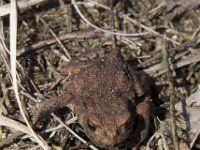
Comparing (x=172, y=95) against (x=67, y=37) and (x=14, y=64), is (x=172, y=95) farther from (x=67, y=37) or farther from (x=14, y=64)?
(x=14, y=64)

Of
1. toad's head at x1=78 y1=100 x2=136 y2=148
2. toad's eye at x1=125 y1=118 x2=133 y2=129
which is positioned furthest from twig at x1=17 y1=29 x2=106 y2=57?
toad's eye at x1=125 y1=118 x2=133 y2=129

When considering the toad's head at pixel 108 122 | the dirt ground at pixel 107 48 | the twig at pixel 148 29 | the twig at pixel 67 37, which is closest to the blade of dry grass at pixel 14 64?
the dirt ground at pixel 107 48

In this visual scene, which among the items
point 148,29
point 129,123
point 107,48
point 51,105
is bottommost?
point 129,123

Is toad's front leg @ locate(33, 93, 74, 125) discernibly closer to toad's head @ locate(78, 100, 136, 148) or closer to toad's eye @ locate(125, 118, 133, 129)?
toad's head @ locate(78, 100, 136, 148)

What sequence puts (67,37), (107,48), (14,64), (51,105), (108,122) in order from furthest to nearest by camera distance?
(107,48) < (67,37) < (51,105) < (14,64) < (108,122)

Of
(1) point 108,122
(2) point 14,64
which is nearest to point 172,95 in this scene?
(1) point 108,122

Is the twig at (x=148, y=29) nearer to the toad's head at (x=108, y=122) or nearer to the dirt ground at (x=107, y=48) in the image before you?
the dirt ground at (x=107, y=48)

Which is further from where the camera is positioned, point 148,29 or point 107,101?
point 148,29
